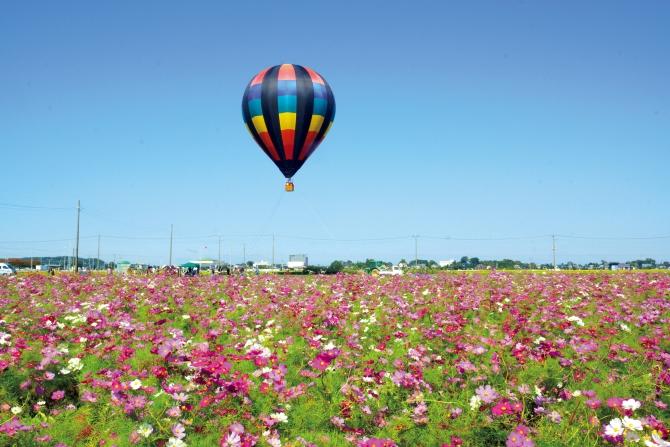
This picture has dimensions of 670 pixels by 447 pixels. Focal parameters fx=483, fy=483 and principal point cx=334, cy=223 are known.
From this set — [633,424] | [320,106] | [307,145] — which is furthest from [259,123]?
[633,424]

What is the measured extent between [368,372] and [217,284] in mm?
10818

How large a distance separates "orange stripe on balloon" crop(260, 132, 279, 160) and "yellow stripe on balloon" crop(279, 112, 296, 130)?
1.07m

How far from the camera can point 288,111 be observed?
78.7ft

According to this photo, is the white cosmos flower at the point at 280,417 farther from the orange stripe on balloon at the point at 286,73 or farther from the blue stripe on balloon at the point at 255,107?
the orange stripe on balloon at the point at 286,73

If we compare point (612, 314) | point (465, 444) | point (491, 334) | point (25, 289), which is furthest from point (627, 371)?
point (25, 289)

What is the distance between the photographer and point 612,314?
933 cm

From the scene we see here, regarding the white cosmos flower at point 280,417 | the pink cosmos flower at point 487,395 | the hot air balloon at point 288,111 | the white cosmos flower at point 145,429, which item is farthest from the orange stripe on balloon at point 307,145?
the white cosmos flower at point 145,429

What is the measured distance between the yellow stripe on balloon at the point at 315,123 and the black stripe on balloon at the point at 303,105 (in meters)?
0.20

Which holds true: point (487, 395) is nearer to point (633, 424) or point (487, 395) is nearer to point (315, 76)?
point (633, 424)

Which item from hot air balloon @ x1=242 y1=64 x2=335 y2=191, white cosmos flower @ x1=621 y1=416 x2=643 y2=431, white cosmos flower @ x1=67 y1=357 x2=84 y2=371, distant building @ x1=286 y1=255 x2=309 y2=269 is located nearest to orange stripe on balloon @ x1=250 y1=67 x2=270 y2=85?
hot air balloon @ x1=242 y1=64 x2=335 y2=191

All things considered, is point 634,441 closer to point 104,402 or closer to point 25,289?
point 104,402

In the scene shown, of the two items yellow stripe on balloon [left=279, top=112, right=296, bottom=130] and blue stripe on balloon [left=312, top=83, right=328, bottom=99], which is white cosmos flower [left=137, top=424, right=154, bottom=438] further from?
blue stripe on balloon [left=312, top=83, right=328, bottom=99]

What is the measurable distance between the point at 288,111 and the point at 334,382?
19369mm

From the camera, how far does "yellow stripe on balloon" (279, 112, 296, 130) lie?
2398 centimetres
